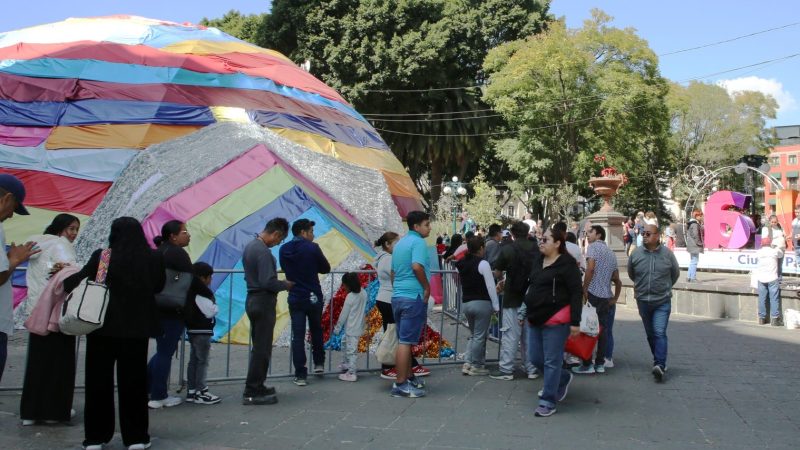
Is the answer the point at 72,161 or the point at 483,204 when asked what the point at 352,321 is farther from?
the point at 483,204

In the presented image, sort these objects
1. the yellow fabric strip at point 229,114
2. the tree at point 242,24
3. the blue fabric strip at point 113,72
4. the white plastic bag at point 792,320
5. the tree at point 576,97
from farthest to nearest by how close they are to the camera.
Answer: the tree at point 242,24 < the tree at point 576,97 < the blue fabric strip at point 113,72 < the yellow fabric strip at point 229,114 < the white plastic bag at point 792,320

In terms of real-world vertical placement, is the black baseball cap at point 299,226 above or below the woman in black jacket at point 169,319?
above

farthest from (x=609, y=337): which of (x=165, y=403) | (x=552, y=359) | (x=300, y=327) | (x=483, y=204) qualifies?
(x=483, y=204)

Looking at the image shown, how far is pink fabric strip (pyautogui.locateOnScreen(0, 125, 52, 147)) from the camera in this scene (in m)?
13.3

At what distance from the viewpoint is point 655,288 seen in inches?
320

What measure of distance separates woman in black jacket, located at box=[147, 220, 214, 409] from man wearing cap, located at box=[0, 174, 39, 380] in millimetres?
1073

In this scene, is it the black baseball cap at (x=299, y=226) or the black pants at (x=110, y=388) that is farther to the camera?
the black baseball cap at (x=299, y=226)

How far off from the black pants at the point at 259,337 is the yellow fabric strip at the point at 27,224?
6.76m

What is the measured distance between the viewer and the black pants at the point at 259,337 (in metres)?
6.80

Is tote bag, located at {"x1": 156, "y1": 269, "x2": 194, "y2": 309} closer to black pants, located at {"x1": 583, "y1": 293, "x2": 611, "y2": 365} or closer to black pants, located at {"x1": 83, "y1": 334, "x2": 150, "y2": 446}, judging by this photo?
black pants, located at {"x1": 83, "y1": 334, "x2": 150, "y2": 446}

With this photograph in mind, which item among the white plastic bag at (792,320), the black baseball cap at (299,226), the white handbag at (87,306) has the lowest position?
the white plastic bag at (792,320)

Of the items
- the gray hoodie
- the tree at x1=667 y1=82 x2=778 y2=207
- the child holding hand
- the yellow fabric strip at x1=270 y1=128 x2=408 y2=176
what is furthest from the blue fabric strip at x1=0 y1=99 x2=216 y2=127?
the tree at x1=667 y1=82 x2=778 y2=207

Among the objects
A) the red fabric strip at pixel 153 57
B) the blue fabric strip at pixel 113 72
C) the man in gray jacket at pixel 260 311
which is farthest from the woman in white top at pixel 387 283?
the red fabric strip at pixel 153 57

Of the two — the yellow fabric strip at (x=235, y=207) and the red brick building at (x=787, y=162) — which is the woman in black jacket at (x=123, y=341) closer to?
the yellow fabric strip at (x=235, y=207)
